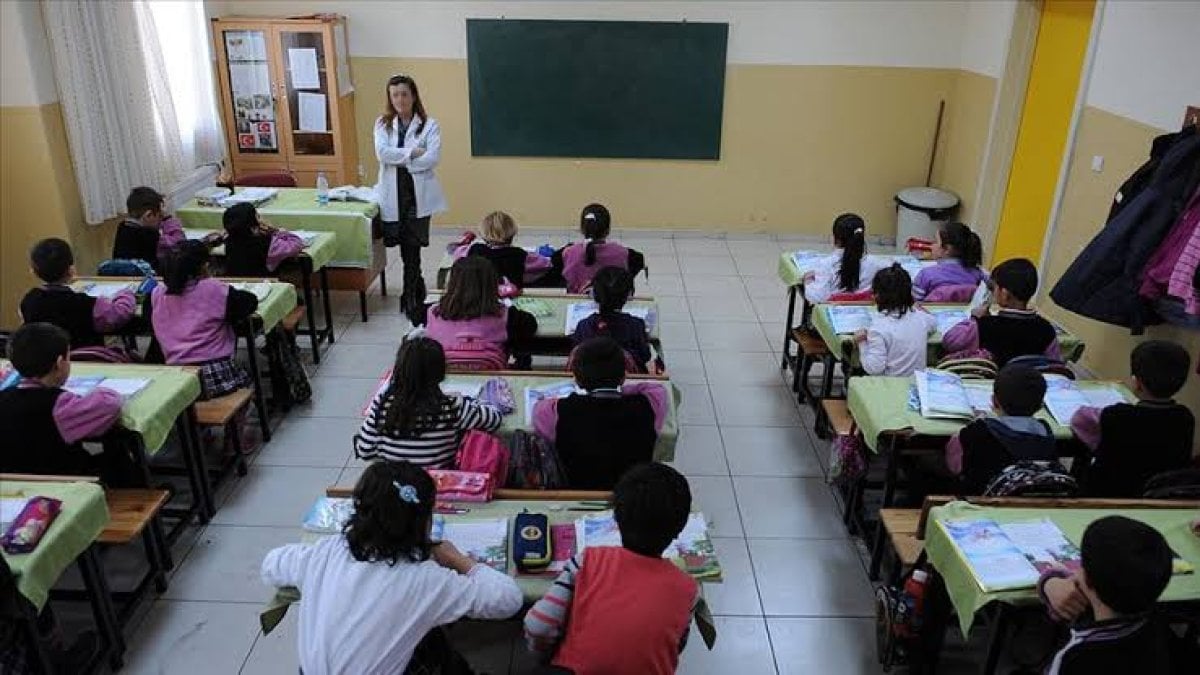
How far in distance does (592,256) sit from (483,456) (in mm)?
2198

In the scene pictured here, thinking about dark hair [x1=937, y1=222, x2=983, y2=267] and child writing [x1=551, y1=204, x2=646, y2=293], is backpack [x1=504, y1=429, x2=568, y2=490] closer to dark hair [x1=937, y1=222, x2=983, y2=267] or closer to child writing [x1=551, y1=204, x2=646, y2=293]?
child writing [x1=551, y1=204, x2=646, y2=293]

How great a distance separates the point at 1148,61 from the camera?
480 centimetres

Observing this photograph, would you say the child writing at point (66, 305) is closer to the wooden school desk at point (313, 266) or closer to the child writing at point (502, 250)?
the wooden school desk at point (313, 266)

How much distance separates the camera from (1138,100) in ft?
16.0

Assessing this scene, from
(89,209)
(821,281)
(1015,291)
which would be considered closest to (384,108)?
(89,209)

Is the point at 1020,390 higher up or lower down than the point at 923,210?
higher up

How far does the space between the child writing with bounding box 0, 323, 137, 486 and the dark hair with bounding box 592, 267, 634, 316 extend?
1.97 meters

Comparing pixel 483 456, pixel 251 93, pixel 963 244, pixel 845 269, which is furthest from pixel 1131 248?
pixel 251 93

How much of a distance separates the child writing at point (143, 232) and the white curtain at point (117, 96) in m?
0.90

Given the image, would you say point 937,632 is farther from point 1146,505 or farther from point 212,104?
point 212,104

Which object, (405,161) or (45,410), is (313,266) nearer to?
(405,161)

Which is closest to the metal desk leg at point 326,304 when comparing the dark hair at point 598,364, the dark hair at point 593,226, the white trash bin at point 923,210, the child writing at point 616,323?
the dark hair at point 593,226

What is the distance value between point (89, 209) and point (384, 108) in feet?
9.49

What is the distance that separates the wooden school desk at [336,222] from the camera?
17.8ft
